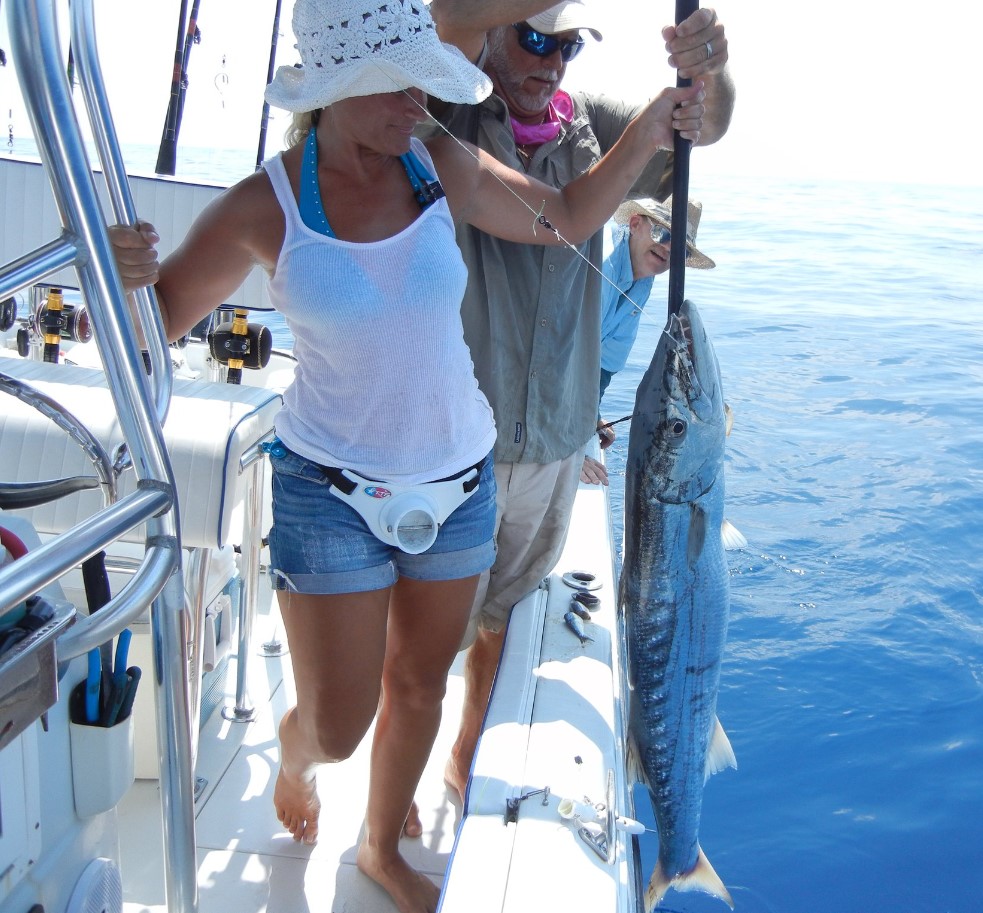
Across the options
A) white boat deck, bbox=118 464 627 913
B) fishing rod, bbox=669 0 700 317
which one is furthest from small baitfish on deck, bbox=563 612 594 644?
fishing rod, bbox=669 0 700 317

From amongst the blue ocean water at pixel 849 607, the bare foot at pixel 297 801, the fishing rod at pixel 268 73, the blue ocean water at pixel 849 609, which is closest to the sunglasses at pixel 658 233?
the blue ocean water at pixel 849 607

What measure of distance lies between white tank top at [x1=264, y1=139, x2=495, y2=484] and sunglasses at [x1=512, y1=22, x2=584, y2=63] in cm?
44

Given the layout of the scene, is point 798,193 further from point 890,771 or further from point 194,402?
point 194,402

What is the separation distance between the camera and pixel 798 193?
2453cm

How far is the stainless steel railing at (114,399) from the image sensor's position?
38.1 inches

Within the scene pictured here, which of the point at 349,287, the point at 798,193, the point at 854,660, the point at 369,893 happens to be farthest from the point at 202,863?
the point at 798,193

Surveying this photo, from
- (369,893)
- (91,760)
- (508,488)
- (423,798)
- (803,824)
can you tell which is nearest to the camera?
(91,760)

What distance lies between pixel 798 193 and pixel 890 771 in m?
23.0

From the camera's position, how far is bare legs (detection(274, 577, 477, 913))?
1.86m

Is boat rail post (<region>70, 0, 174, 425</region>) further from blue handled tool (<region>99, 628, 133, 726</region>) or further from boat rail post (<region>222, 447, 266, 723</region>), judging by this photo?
boat rail post (<region>222, 447, 266, 723</region>)

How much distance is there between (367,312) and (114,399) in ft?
1.99

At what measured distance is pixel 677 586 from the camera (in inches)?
70.0

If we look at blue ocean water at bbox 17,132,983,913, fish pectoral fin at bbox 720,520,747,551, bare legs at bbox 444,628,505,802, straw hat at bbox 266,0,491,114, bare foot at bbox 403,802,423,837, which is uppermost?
straw hat at bbox 266,0,491,114

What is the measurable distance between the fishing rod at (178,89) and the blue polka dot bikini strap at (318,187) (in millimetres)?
2778
